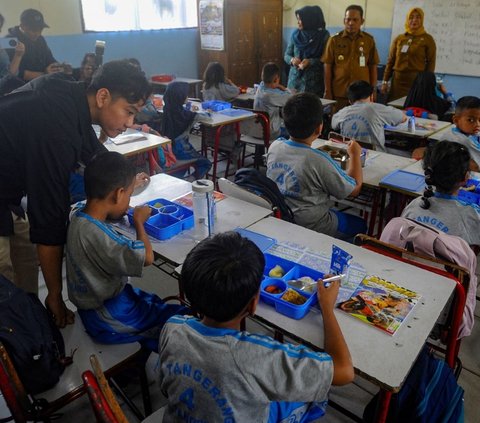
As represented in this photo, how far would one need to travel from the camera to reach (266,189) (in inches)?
82.9

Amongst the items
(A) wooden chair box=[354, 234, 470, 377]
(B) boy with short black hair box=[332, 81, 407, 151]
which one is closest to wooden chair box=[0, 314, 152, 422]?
(A) wooden chair box=[354, 234, 470, 377]

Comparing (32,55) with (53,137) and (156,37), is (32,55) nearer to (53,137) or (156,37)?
(156,37)

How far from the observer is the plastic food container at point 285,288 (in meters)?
1.30

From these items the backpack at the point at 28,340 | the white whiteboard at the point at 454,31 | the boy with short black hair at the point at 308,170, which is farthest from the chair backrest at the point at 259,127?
the white whiteboard at the point at 454,31

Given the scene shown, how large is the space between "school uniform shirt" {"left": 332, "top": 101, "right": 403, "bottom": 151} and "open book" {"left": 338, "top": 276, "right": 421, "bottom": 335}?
2.03 meters

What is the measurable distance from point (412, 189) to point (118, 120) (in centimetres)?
158

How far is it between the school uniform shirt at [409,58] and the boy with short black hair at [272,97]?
5.17ft

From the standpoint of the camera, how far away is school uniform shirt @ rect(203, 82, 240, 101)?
4793 mm

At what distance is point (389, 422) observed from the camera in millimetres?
1483

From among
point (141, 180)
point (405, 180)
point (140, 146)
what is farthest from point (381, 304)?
point (140, 146)

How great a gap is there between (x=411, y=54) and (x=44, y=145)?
460 centimetres

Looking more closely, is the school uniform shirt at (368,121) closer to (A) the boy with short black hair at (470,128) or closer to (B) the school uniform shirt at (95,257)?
(A) the boy with short black hair at (470,128)

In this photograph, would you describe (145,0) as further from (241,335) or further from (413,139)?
(241,335)

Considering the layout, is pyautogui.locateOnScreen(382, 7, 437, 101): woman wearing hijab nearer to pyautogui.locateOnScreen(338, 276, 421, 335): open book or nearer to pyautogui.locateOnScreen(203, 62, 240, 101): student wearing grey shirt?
pyautogui.locateOnScreen(203, 62, 240, 101): student wearing grey shirt
